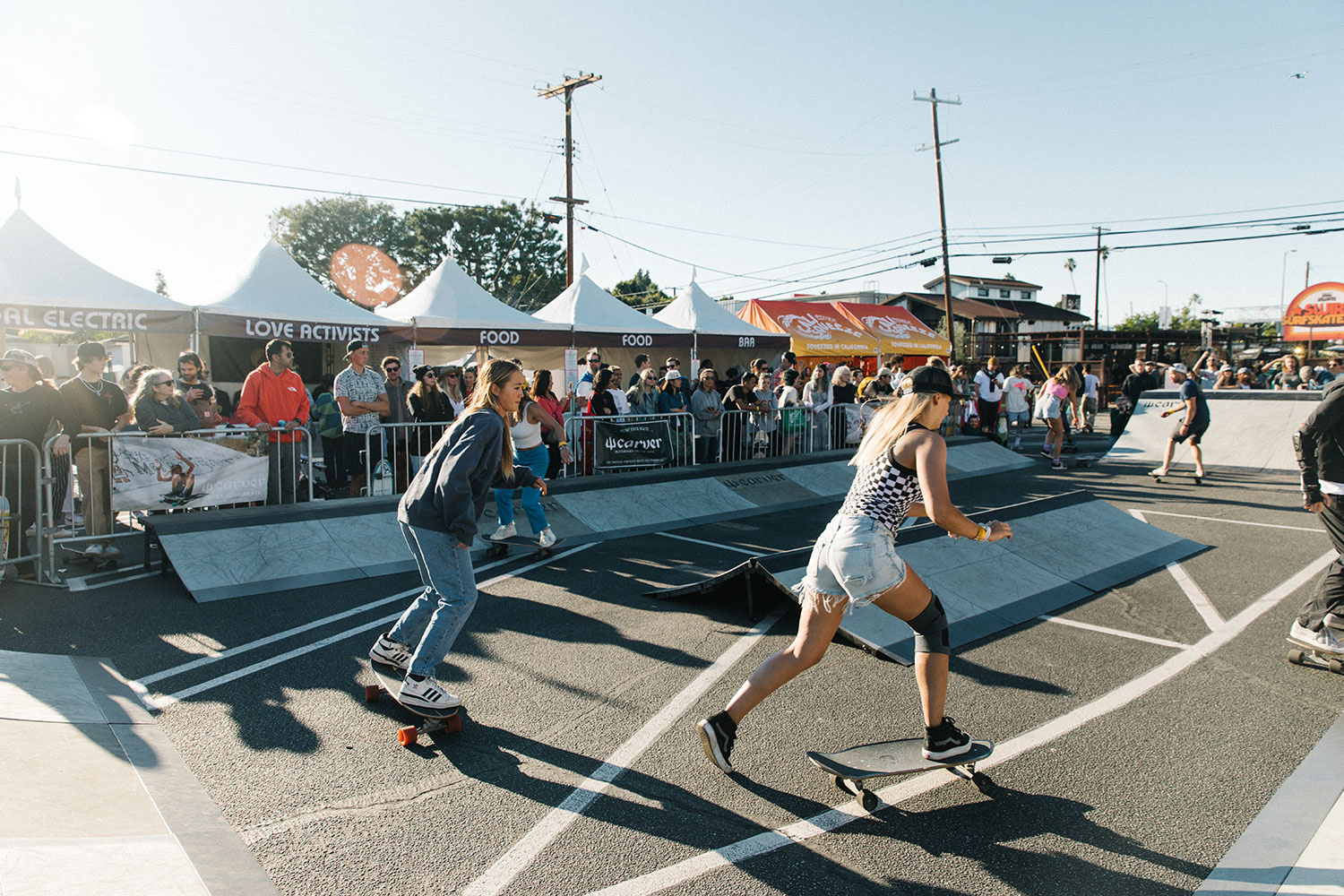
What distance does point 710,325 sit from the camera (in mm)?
19656

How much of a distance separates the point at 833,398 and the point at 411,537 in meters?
12.3

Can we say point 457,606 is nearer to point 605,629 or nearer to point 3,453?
point 605,629

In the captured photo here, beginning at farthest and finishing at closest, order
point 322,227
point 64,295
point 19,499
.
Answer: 1. point 322,227
2. point 64,295
3. point 19,499

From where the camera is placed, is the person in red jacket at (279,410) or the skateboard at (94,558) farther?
the person in red jacket at (279,410)

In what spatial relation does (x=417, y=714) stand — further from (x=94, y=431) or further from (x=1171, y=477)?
(x=1171, y=477)

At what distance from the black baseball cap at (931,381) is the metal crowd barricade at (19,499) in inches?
300

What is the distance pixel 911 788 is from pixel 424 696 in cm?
252

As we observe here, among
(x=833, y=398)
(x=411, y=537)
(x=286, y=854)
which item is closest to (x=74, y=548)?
(x=411, y=537)

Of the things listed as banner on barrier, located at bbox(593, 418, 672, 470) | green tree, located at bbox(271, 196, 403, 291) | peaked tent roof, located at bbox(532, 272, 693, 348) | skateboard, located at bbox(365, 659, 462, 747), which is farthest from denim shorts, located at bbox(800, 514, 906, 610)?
green tree, located at bbox(271, 196, 403, 291)

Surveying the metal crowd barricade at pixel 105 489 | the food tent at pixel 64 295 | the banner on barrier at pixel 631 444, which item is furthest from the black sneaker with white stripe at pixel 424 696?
the food tent at pixel 64 295

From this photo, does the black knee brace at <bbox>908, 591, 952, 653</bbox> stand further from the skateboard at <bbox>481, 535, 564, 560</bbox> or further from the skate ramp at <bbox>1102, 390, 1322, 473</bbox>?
the skate ramp at <bbox>1102, 390, 1322, 473</bbox>

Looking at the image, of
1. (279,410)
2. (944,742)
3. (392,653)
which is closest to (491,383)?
(392,653)

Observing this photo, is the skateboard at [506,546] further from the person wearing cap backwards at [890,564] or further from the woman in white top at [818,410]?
the woman in white top at [818,410]

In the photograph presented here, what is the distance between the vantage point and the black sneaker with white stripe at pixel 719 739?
371cm
